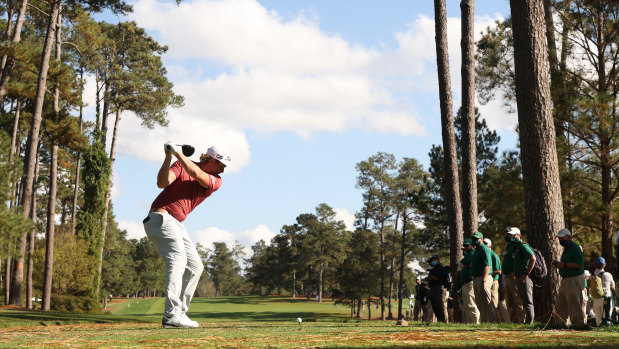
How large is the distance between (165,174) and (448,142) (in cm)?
1180

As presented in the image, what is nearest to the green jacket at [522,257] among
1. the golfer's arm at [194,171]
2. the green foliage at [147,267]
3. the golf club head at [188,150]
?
the golfer's arm at [194,171]

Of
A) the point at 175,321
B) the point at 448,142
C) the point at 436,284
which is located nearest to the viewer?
the point at 175,321

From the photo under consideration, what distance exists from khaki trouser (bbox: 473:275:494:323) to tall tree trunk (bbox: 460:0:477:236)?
16.5 feet

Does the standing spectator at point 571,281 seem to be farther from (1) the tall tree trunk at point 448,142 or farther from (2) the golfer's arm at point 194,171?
(1) the tall tree trunk at point 448,142

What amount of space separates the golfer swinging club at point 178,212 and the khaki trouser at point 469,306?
18.3ft

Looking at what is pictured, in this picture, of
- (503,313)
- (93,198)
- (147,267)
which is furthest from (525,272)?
(147,267)

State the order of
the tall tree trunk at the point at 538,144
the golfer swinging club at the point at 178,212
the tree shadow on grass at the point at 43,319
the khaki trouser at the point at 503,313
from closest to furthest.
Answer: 1. the golfer swinging club at the point at 178,212
2. the tall tree trunk at the point at 538,144
3. the khaki trouser at the point at 503,313
4. the tree shadow on grass at the point at 43,319

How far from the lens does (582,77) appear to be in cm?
2000

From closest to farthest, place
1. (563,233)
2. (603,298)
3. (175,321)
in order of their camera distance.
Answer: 1. (175,321)
2. (563,233)
3. (603,298)

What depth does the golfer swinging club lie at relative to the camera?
726 cm

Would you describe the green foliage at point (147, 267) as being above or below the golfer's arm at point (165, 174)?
above

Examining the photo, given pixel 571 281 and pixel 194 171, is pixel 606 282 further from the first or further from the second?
pixel 194 171

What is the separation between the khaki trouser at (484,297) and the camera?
11156 mm

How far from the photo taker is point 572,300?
30.2ft
